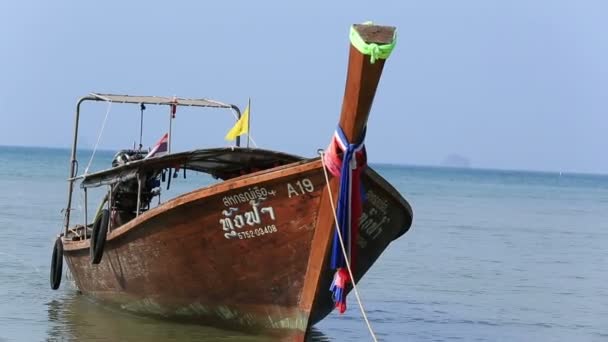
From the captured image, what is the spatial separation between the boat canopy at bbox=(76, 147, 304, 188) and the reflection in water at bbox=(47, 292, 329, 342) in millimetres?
1515

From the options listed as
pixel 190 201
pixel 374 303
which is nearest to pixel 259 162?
pixel 190 201

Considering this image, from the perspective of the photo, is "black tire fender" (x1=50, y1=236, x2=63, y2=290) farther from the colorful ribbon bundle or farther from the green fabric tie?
the green fabric tie

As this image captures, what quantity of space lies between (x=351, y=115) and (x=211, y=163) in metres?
3.19

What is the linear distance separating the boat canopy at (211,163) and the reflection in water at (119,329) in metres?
1.52

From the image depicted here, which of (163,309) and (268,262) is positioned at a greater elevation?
(268,262)

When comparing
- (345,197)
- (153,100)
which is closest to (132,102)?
(153,100)

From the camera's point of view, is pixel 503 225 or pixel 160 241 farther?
pixel 503 225

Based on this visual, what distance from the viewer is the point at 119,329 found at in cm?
1178

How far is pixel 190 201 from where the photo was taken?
10.3 meters

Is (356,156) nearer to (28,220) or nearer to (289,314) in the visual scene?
(289,314)

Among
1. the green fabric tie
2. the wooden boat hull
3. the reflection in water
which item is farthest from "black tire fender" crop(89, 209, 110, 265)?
the green fabric tie

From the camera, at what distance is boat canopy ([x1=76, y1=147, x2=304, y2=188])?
36.0 feet

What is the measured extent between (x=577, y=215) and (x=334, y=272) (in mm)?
32850

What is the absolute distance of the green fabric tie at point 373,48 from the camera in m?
8.16
